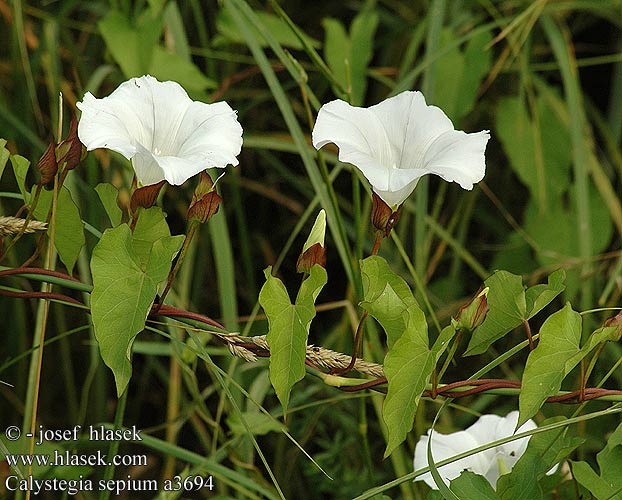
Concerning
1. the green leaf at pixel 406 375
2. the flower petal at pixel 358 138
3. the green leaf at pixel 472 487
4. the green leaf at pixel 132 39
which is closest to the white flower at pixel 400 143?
the flower petal at pixel 358 138

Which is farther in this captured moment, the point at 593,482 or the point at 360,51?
the point at 360,51

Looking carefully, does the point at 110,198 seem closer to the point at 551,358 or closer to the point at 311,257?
the point at 311,257

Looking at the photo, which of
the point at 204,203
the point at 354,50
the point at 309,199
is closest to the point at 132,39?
the point at 354,50

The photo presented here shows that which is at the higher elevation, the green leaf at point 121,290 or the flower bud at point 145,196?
the flower bud at point 145,196

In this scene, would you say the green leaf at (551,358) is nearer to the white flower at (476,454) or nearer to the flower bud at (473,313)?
the flower bud at (473,313)

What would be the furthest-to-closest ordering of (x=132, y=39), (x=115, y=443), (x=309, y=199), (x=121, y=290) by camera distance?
(x=309, y=199) < (x=132, y=39) < (x=115, y=443) < (x=121, y=290)

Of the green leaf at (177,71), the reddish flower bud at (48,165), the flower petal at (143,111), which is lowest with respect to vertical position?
the reddish flower bud at (48,165)

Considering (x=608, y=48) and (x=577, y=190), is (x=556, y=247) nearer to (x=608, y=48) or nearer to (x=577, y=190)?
(x=577, y=190)
